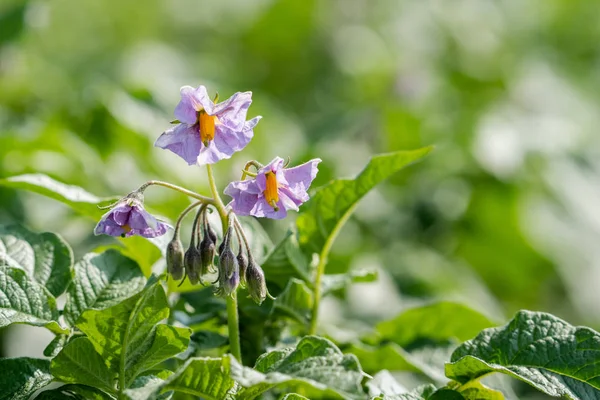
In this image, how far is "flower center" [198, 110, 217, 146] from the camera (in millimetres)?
1390

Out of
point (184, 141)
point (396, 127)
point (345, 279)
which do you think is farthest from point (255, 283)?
point (396, 127)

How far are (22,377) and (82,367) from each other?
0.12 metres

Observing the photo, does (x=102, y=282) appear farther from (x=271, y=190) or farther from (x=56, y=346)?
(x=271, y=190)

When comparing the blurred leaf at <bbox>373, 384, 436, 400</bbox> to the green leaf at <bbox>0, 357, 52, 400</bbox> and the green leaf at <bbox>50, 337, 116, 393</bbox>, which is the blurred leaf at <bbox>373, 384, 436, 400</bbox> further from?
the green leaf at <bbox>0, 357, 52, 400</bbox>

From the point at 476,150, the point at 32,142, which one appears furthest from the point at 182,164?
the point at 476,150

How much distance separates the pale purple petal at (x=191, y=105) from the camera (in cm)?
137

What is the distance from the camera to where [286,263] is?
1.70m

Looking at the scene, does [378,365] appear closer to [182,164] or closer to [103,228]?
[103,228]

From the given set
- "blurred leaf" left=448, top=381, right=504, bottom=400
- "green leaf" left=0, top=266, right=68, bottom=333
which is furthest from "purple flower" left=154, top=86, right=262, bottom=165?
"blurred leaf" left=448, top=381, right=504, bottom=400

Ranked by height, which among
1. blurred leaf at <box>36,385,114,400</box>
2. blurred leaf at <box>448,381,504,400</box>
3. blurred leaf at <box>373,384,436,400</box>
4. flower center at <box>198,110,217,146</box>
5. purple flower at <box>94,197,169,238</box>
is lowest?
blurred leaf at <box>36,385,114,400</box>

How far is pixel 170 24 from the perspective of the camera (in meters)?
6.63

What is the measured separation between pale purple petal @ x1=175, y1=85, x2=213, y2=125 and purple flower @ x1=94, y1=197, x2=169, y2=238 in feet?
0.53

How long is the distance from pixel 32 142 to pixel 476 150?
6.37ft

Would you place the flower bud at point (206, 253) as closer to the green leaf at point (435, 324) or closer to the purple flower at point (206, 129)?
the purple flower at point (206, 129)
